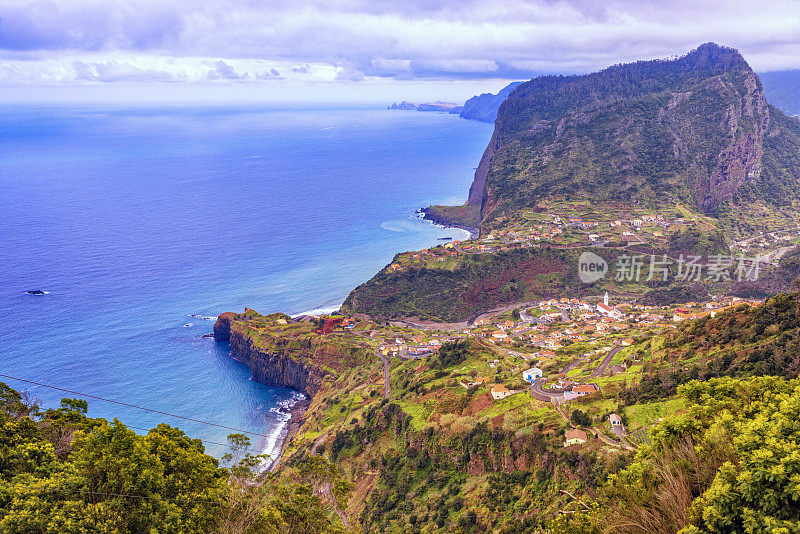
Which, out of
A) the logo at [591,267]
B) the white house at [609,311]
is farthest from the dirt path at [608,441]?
the logo at [591,267]

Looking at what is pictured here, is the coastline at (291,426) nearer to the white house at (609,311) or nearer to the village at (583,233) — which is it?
the village at (583,233)

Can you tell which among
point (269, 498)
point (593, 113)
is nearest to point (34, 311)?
point (269, 498)

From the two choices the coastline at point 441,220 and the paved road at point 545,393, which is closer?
the paved road at point 545,393

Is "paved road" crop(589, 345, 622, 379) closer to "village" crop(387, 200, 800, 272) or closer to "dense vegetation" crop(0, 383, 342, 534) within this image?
"dense vegetation" crop(0, 383, 342, 534)

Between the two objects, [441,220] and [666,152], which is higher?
[666,152]

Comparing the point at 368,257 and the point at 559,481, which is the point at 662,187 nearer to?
the point at 368,257

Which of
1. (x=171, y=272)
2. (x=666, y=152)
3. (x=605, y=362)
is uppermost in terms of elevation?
(x=666, y=152)

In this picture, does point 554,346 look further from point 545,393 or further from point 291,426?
point 291,426

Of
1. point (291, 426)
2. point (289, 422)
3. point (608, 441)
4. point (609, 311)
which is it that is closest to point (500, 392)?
point (608, 441)
